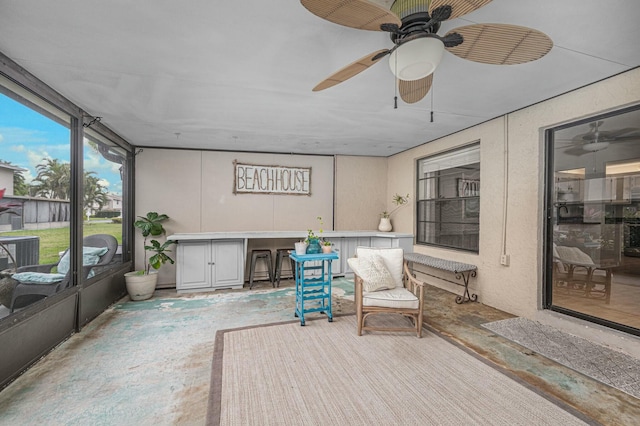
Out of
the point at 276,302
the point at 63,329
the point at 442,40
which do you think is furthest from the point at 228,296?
the point at 442,40

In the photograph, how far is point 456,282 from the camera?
4523 millimetres

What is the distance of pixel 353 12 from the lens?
1396mm

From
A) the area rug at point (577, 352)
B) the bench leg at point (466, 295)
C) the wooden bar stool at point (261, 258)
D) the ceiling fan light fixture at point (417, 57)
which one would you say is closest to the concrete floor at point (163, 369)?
the area rug at point (577, 352)

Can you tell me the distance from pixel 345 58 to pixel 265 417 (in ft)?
8.90

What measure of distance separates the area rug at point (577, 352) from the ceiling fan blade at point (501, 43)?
2.54 meters

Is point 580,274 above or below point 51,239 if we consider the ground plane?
below

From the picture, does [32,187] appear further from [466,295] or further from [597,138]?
[597,138]

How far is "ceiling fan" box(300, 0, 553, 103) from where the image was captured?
138 centimetres

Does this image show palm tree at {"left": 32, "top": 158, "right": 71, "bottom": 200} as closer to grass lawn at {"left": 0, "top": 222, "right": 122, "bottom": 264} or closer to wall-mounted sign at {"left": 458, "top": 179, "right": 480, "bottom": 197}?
grass lawn at {"left": 0, "top": 222, "right": 122, "bottom": 264}

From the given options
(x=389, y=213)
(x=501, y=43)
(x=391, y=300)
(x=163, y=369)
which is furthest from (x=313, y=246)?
(x=389, y=213)

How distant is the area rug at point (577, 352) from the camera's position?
2.26 meters

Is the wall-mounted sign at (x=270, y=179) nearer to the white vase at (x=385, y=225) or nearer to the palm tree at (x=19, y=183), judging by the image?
the white vase at (x=385, y=225)

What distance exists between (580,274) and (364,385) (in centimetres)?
290

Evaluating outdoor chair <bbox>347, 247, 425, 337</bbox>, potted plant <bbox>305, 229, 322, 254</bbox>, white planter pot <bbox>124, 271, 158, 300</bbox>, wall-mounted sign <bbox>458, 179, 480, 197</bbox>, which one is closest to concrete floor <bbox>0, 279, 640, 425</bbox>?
white planter pot <bbox>124, 271, 158, 300</bbox>
